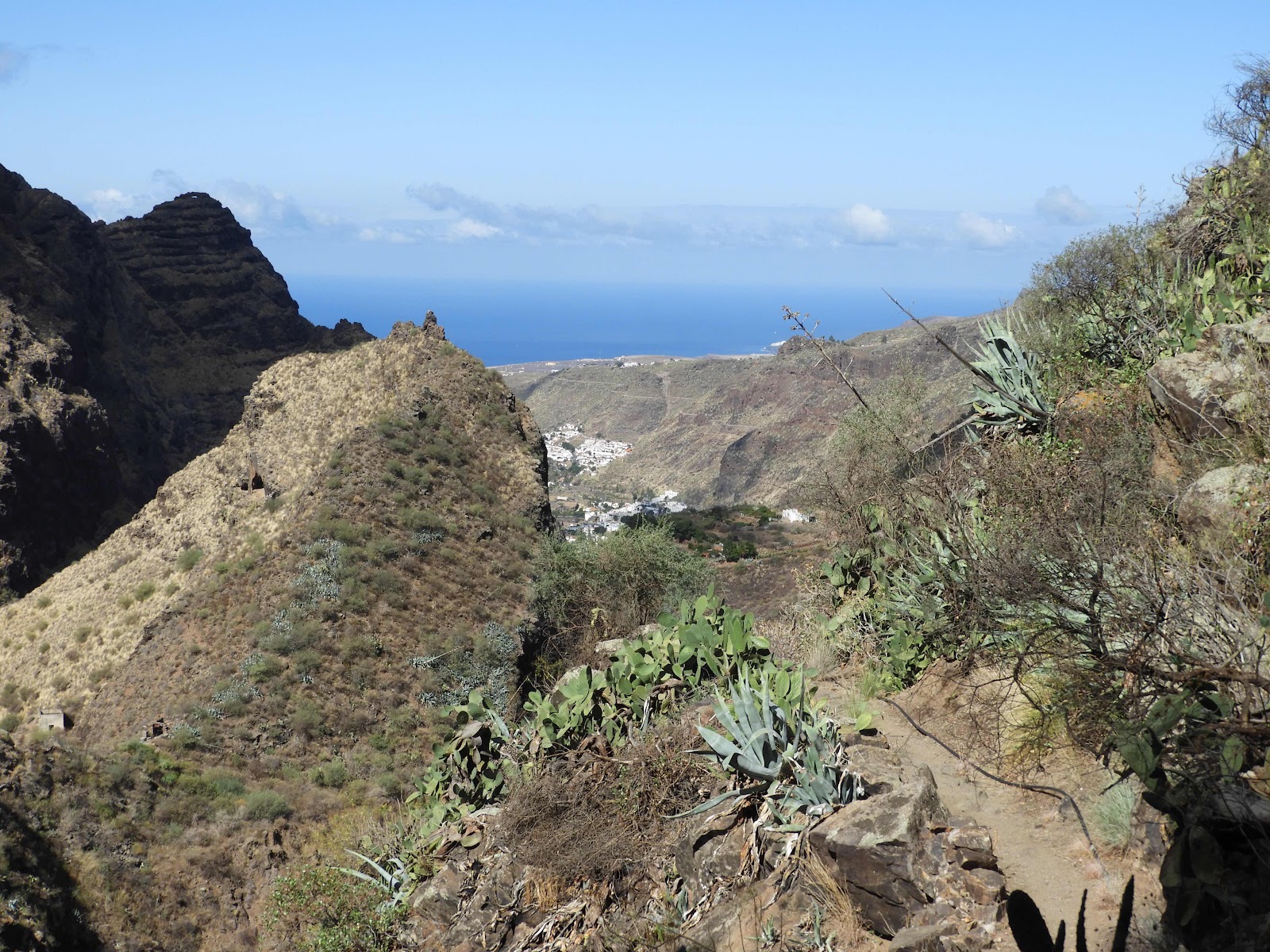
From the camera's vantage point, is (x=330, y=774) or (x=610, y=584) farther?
(x=610, y=584)

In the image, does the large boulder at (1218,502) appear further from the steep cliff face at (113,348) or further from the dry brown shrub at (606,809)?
the steep cliff face at (113,348)

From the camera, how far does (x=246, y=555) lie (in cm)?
2202

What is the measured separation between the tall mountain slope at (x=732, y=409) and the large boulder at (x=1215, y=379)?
23.7 metres

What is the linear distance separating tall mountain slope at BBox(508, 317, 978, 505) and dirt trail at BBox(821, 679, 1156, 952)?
2638cm

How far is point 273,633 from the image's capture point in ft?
64.3

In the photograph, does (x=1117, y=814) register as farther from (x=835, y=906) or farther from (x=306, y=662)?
(x=306, y=662)

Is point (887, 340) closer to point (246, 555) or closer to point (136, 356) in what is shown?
point (136, 356)

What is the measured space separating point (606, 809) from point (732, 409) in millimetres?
86260

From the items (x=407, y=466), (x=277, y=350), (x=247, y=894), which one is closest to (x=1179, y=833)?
(x=247, y=894)

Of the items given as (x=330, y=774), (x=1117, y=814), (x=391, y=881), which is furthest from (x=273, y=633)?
(x=1117, y=814)

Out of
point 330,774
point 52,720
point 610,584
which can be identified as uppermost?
point 610,584

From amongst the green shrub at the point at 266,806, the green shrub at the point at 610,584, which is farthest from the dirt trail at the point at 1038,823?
the green shrub at the point at 610,584

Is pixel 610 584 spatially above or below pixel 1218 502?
below

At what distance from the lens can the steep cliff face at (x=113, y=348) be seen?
35500mm
